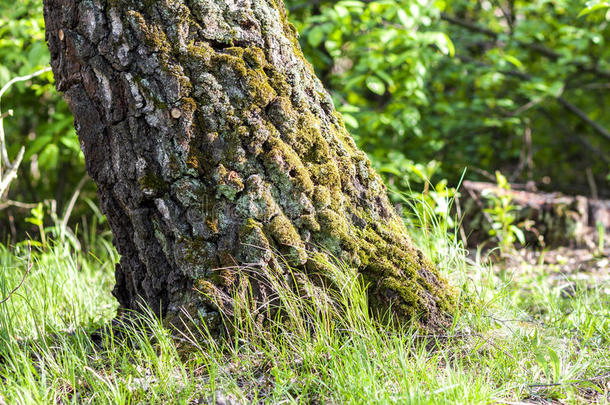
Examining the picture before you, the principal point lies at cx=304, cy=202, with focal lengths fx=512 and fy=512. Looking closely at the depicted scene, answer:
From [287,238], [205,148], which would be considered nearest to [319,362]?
[287,238]

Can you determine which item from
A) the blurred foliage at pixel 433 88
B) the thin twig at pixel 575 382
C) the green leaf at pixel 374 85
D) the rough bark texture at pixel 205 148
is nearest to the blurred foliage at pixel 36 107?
the blurred foliage at pixel 433 88

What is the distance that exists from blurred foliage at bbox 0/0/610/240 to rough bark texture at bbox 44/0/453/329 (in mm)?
1062

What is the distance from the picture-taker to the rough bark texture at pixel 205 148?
5.68ft

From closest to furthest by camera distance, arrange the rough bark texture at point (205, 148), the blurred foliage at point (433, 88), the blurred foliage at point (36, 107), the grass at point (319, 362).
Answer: the grass at point (319, 362), the rough bark texture at point (205, 148), the blurred foliage at point (36, 107), the blurred foliage at point (433, 88)

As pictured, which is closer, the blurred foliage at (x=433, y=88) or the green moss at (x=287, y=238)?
the green moss at (x=287, y=238)

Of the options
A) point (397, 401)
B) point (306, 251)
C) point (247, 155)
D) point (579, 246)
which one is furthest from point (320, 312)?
point (579, 246)

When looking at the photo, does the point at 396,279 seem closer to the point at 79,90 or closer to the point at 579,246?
the point at 79,90

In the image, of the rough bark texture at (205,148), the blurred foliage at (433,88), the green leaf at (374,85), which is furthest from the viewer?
the green leaf at (374,85)

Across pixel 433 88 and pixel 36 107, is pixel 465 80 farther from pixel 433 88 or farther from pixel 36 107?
pixel 36 107

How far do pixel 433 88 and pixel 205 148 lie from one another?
564cm

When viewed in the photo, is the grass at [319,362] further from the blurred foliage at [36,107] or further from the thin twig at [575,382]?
the blurred foliage at [36,107]

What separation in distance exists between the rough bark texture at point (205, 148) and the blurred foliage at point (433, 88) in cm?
106

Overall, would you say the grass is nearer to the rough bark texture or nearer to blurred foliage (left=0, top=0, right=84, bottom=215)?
the rough bark texture

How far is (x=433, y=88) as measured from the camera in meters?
6.83
